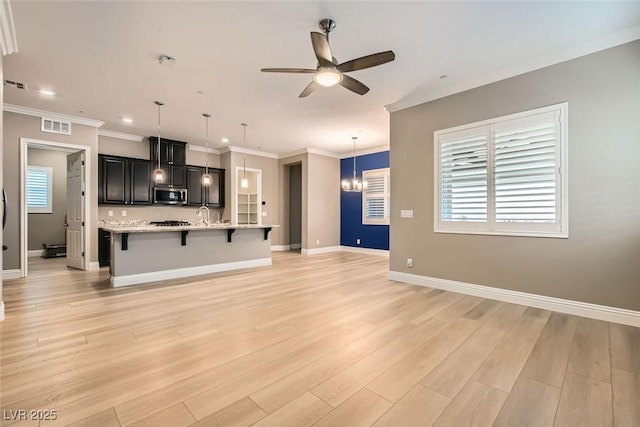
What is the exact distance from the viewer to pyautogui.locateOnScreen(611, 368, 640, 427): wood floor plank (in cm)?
160

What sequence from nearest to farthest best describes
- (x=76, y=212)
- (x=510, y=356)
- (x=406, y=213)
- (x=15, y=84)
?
(x=510, y=356)
(x=15, y=84)
(x=406, y=213)
(x=76, y=212)

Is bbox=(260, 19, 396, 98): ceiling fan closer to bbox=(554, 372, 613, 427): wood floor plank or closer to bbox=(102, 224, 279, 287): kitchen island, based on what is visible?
bbox=(554, 372, 613, 427): wood floor plank

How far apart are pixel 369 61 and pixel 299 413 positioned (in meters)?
2.86

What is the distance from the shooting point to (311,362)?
218cm

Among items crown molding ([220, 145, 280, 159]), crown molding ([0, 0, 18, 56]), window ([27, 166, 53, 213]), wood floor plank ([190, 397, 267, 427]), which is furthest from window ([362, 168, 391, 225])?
window ([27, 166, 53, 213])

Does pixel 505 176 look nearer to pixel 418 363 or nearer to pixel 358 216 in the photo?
pixel 418 363

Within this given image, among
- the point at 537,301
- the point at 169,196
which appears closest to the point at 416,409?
the point at 537,301

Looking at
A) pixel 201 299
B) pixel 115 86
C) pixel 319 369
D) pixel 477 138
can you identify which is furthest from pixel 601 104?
pixel 115 86

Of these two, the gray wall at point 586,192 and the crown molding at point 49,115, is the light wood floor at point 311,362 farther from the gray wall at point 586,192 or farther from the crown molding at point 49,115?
the crown molding at point 49,115

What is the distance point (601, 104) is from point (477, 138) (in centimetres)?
125

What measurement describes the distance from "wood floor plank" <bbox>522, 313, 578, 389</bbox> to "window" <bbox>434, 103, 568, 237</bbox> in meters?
1.05

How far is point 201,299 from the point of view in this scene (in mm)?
3762

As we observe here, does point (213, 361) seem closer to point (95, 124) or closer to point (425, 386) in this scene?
point (425, 386)

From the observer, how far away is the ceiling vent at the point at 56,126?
5254 millimetres
